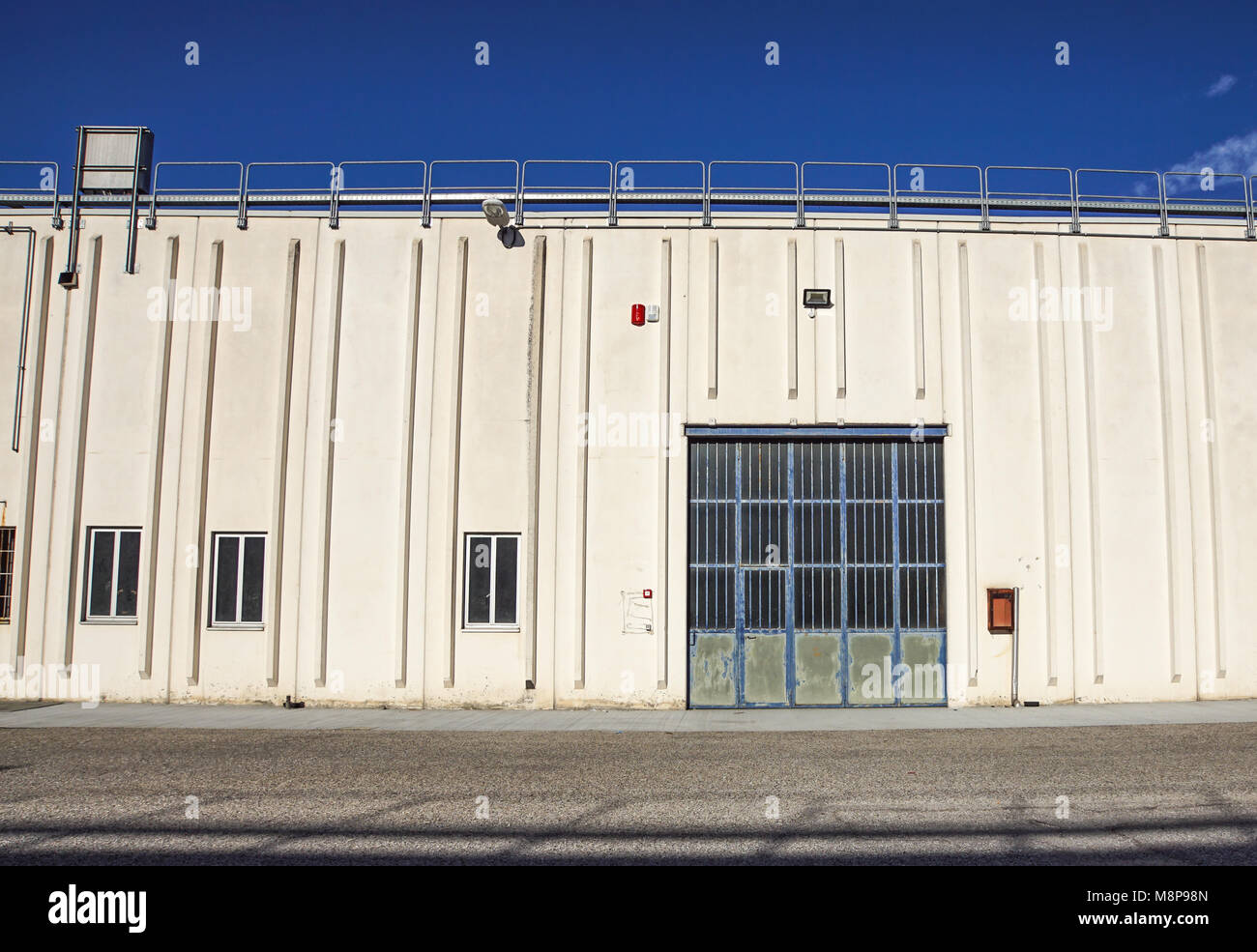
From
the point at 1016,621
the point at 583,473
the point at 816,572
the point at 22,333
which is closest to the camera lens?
the point at 1016,621

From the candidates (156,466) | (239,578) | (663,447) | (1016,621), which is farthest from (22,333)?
(1016,621)

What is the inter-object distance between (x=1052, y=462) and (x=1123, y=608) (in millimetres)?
2636

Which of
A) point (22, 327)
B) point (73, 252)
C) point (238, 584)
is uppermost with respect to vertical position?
point (73, 252)

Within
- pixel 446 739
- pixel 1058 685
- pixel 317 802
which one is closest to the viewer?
pixel 317 802

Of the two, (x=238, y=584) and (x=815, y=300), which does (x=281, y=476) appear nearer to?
(x=238, y=584)

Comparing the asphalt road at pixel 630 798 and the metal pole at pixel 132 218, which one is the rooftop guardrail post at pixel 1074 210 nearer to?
the asphalt road at pixel 630 798

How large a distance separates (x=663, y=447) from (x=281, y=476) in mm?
6350

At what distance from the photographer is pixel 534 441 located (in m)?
14.9

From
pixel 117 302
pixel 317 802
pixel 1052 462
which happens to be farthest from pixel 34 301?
pixel 1052 462

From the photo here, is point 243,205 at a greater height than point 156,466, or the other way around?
point 243,205

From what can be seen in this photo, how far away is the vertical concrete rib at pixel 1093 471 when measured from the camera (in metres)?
14.7

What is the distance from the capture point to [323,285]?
604 inches

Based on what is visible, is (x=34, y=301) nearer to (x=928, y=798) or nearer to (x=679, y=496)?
(x=679, y=496)

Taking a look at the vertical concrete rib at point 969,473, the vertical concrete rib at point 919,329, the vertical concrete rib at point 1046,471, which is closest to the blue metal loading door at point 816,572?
the vertical concrete rib at point 969,473
